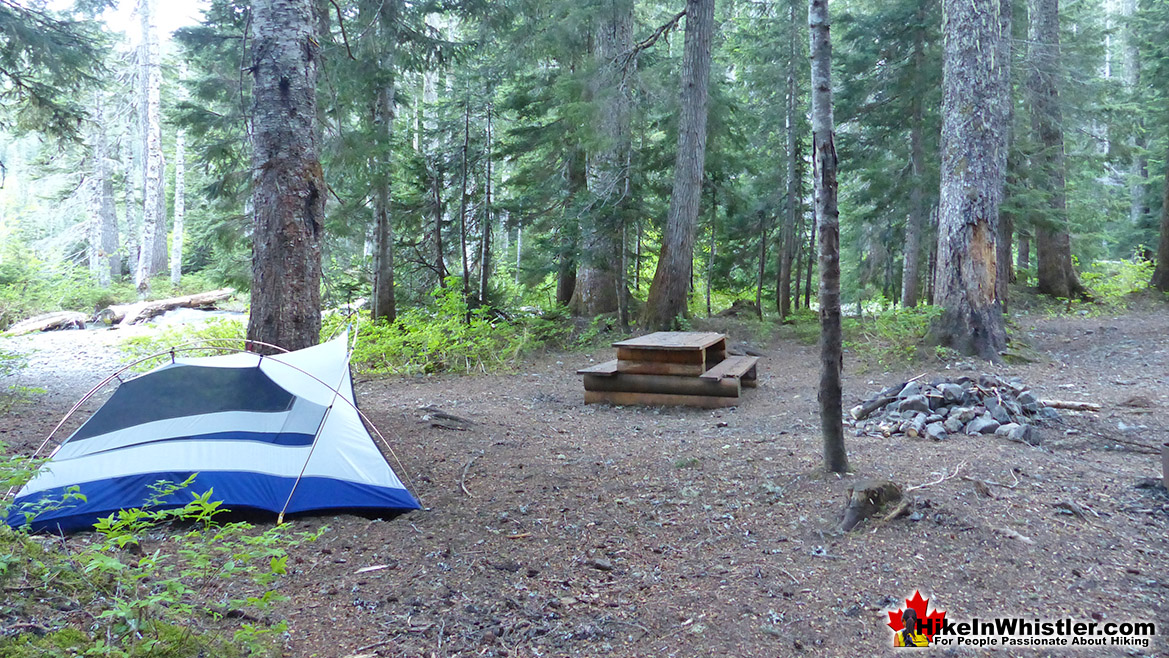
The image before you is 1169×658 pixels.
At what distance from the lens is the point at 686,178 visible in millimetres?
11953

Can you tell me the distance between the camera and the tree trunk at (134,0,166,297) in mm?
19328

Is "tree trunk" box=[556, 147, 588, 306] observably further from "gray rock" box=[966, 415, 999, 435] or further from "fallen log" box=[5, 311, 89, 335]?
"fallen log" box=[5, 311, 89, 335]

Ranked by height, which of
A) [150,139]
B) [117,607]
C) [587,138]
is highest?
[150,139]

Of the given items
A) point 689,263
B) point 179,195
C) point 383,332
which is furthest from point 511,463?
point 179,195

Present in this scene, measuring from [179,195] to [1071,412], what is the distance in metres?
25.5

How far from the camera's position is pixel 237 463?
4.69 m

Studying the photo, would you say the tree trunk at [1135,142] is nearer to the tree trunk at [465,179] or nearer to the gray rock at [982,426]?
the gray rock at [982,426]

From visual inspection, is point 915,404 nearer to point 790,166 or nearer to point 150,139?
point 790,166

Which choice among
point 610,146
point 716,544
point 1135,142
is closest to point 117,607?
point 716,544

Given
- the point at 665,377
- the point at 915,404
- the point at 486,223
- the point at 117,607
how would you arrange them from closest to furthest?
the point at 117,607 → the point at 915,404 → the point at 665,377 → the point at 486,223

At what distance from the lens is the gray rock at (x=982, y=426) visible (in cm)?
595

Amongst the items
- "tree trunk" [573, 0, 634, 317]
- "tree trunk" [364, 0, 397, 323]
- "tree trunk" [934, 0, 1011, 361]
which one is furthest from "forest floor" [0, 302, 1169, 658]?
"tree trunk" [573, 0, 634, 317]

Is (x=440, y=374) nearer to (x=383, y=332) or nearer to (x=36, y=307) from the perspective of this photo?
(x=383, y=332)

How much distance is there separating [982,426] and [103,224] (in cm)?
2643
